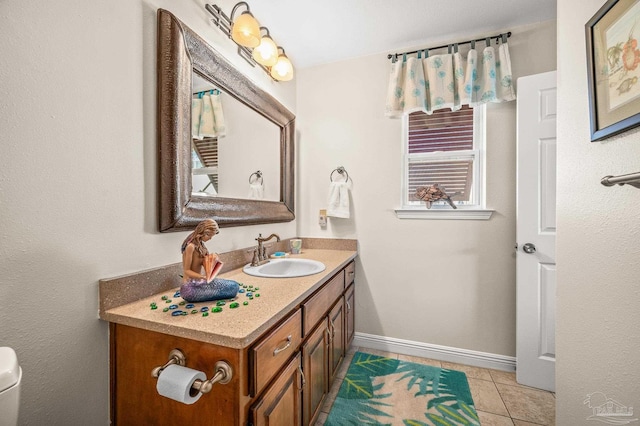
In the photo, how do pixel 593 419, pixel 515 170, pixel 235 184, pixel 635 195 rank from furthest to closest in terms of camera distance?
pixel 515 170
pixel 235 184
pixel 593 419
pixel 635 195

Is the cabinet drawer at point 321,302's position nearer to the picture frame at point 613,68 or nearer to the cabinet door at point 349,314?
the cabinet door at point 349,314

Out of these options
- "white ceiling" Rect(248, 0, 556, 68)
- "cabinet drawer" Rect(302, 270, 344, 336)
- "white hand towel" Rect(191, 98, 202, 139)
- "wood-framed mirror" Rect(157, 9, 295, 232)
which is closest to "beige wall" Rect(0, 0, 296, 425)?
"wood-framed mirror" Rect(157, 9, 295, 232)

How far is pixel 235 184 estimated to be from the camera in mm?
1561

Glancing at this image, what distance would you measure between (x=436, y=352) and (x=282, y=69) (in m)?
2.33

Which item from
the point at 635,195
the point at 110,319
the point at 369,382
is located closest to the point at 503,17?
the point at 635,195

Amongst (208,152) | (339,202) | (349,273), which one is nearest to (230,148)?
(208,152)

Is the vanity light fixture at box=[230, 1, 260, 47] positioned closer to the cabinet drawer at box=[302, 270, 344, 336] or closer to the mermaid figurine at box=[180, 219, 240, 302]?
the mermaid figurine at box=[180, 219, 240, 302]

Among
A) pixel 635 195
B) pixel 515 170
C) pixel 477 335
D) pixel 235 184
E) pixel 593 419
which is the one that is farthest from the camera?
pixel 477 335

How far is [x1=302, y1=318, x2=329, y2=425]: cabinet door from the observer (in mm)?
1178

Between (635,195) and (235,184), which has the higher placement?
(235,184)

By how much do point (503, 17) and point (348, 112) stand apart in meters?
1.17

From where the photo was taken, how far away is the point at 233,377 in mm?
746

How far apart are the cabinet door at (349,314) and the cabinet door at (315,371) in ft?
1.42

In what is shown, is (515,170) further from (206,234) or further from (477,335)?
(206,234)
